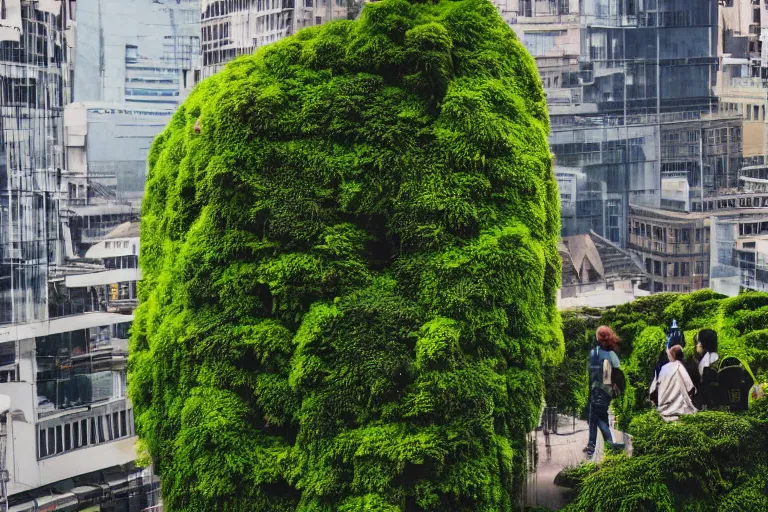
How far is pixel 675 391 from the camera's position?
11109 mm

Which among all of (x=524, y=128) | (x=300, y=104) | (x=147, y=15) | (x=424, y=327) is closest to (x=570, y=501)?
(x=424, y=327)

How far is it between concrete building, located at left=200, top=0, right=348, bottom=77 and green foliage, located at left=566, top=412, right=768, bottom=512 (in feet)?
38.1

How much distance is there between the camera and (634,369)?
12.8 meters

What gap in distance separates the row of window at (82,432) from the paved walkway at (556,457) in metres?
9.59

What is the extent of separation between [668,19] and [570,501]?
13.9 metres

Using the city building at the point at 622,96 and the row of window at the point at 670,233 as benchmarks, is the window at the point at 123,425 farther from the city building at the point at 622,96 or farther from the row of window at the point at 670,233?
the row of window at the point at 670,233

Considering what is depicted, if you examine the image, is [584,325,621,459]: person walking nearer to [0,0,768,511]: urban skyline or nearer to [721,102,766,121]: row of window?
[0,0,768,511]: urban skyline

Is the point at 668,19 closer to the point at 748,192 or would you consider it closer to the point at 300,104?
the point at 748,192

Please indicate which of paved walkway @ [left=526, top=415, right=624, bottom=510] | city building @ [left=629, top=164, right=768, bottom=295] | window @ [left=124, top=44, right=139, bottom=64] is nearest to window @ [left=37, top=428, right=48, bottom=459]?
window @ [left=124, top=44, right=139, bottom=64]

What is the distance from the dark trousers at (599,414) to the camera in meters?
12.0

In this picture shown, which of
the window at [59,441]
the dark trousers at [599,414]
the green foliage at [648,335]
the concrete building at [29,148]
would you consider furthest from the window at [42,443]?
the dark trousers at [599,414]

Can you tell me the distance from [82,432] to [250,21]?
786 centimetres

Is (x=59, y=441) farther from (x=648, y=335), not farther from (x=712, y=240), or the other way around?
(x=712, y=240)

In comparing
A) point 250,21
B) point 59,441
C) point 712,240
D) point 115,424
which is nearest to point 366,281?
point 59,441
